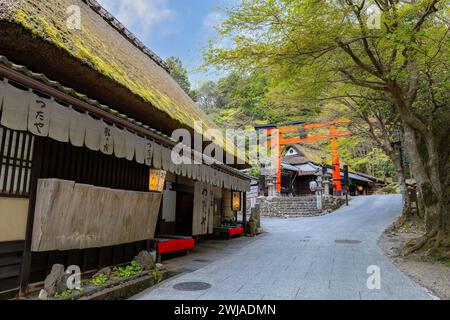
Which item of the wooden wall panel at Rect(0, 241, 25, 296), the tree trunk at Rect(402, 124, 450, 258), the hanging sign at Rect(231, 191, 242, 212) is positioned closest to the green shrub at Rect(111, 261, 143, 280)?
the wooden wall panel at Rect(0, 241, 25, 296)

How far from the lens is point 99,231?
5715mm

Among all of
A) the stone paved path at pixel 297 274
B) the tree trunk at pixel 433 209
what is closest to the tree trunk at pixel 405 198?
the stone paved path at pixel 297 274

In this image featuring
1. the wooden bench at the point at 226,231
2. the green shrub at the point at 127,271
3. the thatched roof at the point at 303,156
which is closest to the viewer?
the green shrub at the point at 127,271

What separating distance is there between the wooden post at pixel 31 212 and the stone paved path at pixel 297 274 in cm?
182

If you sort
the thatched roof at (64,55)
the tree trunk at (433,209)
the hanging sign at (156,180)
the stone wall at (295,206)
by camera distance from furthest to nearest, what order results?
the stone wall at (295,206), the tree trunk at (433,209), the hanging sign at (156,180), the thatched roof at (64,55)

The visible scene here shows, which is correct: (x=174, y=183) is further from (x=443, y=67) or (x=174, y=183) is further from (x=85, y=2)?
(x=443, y=67)

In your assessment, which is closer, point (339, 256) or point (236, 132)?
point (339, 256)

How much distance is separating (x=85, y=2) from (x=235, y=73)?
609 cm

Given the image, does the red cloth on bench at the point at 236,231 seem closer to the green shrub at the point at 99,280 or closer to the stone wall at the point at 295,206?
the green shrub at the point at 99,280

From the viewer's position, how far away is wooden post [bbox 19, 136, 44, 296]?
4574mm

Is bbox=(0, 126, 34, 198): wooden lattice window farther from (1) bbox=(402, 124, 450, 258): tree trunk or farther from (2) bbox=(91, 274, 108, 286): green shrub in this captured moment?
(1) bbox=(402, 124, 450, 258): tree trunk

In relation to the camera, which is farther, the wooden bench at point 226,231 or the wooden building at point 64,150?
the wooden bench at point 226,231

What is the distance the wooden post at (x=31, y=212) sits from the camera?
457 centimetres
